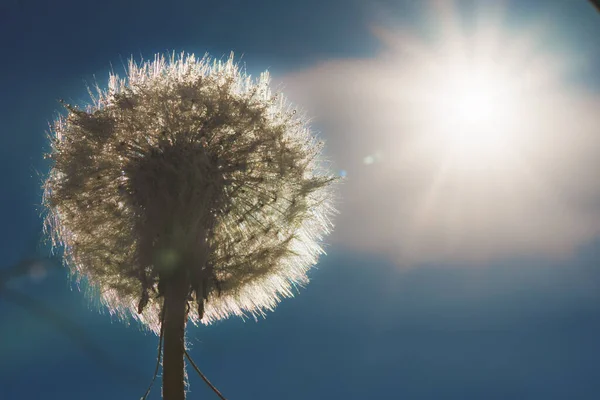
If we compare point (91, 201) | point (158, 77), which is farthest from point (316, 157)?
point (91, 201)

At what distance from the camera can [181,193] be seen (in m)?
7.43

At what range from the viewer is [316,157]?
348 inches

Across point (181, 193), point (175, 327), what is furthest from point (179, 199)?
point (175, 327)

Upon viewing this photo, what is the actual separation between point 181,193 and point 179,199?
101mm

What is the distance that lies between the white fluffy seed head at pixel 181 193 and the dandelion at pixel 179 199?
0.06ft

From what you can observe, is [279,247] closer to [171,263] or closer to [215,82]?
[171,263]

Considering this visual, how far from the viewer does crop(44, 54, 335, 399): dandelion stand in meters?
7.44

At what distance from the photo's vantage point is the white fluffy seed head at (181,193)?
294 inches

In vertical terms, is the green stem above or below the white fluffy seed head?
below

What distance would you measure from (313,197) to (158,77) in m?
3.35

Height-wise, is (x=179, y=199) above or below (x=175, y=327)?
above

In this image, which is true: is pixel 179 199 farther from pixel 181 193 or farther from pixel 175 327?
pixel 175 327

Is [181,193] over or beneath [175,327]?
over

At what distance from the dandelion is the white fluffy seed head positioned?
0.06ft
